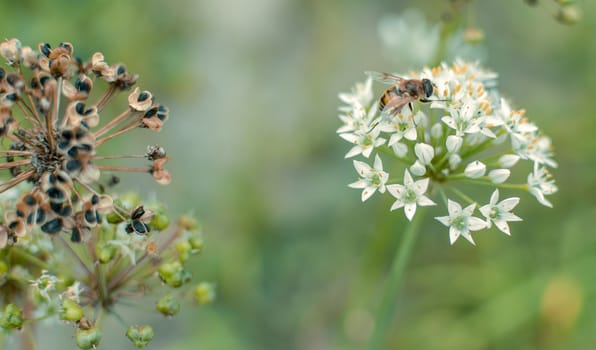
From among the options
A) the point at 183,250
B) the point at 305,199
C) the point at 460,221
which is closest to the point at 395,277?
the point at 460,221

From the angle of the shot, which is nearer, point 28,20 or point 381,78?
point 381,78

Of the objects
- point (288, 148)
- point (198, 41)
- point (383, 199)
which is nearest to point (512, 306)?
point (383, 199)

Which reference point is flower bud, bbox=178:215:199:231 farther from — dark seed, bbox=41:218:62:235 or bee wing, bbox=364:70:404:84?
bee wing, bbox=364:70:404:84

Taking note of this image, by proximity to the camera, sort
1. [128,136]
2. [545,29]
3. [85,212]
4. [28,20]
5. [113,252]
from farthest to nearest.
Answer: [545,29] → [128,136] → [28,20] → [113,252] → [85,212]

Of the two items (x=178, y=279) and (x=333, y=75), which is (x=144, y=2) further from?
(x=178, y=279)

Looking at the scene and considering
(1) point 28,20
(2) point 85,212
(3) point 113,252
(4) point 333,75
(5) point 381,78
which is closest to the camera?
(2) point 85,212

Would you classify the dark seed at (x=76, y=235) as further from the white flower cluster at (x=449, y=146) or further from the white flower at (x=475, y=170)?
the white flower at (x=475, y=170)

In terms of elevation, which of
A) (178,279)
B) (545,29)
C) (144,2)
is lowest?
(178,279)
